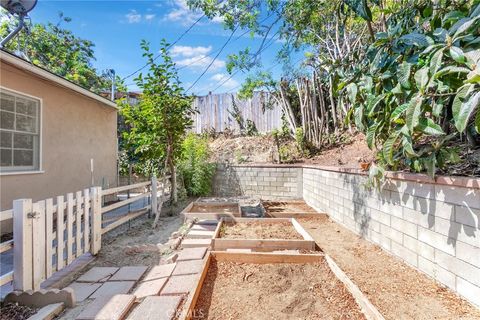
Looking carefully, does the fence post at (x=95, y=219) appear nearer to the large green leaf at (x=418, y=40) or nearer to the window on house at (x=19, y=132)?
the window on house at (x=19, y=132)

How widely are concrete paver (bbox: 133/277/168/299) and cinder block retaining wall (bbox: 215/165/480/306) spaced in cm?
261

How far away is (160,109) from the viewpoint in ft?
18.4

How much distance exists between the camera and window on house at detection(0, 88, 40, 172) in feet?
14.4

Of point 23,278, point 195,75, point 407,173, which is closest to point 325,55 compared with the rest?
point 195,75

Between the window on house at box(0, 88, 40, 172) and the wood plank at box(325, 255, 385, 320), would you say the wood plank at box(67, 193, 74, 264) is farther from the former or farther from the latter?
the wood plank at box(325, 255, 385, 320)

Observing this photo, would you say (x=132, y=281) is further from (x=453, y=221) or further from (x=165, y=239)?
(x=453, y=221)

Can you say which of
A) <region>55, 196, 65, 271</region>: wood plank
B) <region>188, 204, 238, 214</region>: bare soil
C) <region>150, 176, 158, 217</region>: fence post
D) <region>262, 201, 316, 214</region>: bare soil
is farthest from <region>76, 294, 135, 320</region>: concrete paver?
<region>262, 201, 316, 214</region>: bare soil

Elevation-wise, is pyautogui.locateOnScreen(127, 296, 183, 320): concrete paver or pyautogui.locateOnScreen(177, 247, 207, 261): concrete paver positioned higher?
pyautogui.locateOnScreen(177, 247, 207, 261): concrete paver

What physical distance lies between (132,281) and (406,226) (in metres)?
3.02

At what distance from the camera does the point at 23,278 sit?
2.28 meters

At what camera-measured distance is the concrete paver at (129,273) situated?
286cm

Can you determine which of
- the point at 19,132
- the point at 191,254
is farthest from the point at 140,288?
the point at 19,132

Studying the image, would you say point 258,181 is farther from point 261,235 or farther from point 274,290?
point 274,290

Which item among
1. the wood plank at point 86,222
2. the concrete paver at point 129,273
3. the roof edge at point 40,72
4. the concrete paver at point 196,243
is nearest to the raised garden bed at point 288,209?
the concrete paver at point 196,243
